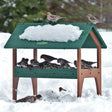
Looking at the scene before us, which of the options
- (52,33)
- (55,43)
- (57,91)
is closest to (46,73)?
(55,43)

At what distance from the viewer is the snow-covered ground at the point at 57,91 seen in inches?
259

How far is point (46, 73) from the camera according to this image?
801 cm

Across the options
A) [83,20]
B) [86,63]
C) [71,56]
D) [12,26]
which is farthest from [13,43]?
[83,20]

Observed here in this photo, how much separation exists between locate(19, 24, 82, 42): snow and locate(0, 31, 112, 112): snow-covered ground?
1.17 metres

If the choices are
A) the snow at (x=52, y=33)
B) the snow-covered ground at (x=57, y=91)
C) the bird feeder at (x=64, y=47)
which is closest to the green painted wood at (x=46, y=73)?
the bird feeder at (x=64, y=47)

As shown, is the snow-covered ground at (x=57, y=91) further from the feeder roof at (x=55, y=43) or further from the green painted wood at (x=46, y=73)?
the feeder roof at (x=55, y=43)

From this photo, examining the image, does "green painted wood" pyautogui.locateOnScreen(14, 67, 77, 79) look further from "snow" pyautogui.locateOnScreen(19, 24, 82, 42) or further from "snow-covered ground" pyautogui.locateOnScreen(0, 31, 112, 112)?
"snow" pyautogui.locateOnScreen(19, 24, 82, 42)

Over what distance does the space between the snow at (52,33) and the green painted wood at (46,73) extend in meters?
0.61

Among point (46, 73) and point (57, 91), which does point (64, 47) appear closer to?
point (46, 73)

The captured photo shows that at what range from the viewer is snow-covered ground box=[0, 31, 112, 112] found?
21.5 feet

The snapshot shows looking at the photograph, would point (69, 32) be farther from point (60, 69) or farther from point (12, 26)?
point (12, 26)

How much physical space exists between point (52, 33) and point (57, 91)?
5.58ft

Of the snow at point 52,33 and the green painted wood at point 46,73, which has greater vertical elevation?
the snow at point 52,33


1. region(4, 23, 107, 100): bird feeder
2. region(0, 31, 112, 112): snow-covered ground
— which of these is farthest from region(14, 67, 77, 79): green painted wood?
region(0, 31, 112, 112): snow-covered ground
